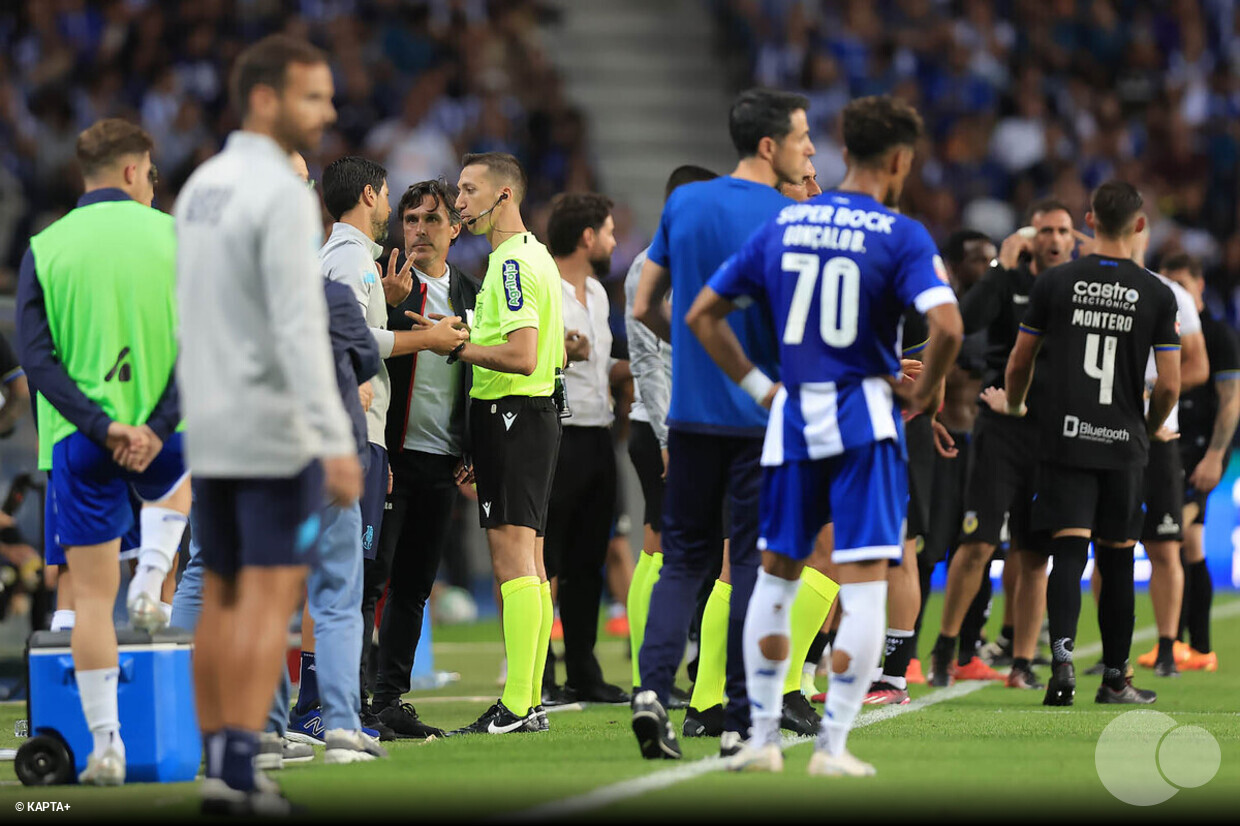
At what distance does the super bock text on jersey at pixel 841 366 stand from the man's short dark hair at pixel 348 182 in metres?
2.10

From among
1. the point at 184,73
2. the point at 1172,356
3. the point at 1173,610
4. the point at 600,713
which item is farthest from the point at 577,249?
the point at 184,73

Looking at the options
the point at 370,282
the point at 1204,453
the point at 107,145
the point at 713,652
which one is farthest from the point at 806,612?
the point at 1204,453

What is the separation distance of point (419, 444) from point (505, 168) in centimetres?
125

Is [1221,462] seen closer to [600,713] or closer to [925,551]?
[925,551]

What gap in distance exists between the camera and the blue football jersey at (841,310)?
229 inches

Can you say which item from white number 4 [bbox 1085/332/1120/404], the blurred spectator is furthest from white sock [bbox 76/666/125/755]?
the blurred spectator

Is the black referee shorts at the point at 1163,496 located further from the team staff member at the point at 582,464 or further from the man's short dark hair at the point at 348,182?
the man's short dark hair at the point at 348,182

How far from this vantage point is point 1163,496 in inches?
418

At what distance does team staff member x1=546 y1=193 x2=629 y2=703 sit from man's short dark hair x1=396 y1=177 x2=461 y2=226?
137 centimetres

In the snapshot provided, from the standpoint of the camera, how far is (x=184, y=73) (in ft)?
63.8

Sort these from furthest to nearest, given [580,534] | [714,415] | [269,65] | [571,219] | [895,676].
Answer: [580,534], [571,219], [895,676], [714,415], [269,65]

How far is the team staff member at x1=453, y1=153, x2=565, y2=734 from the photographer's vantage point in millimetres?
7633

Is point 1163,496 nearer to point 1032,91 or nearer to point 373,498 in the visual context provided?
point 373,498

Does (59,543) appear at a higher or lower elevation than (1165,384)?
lower
